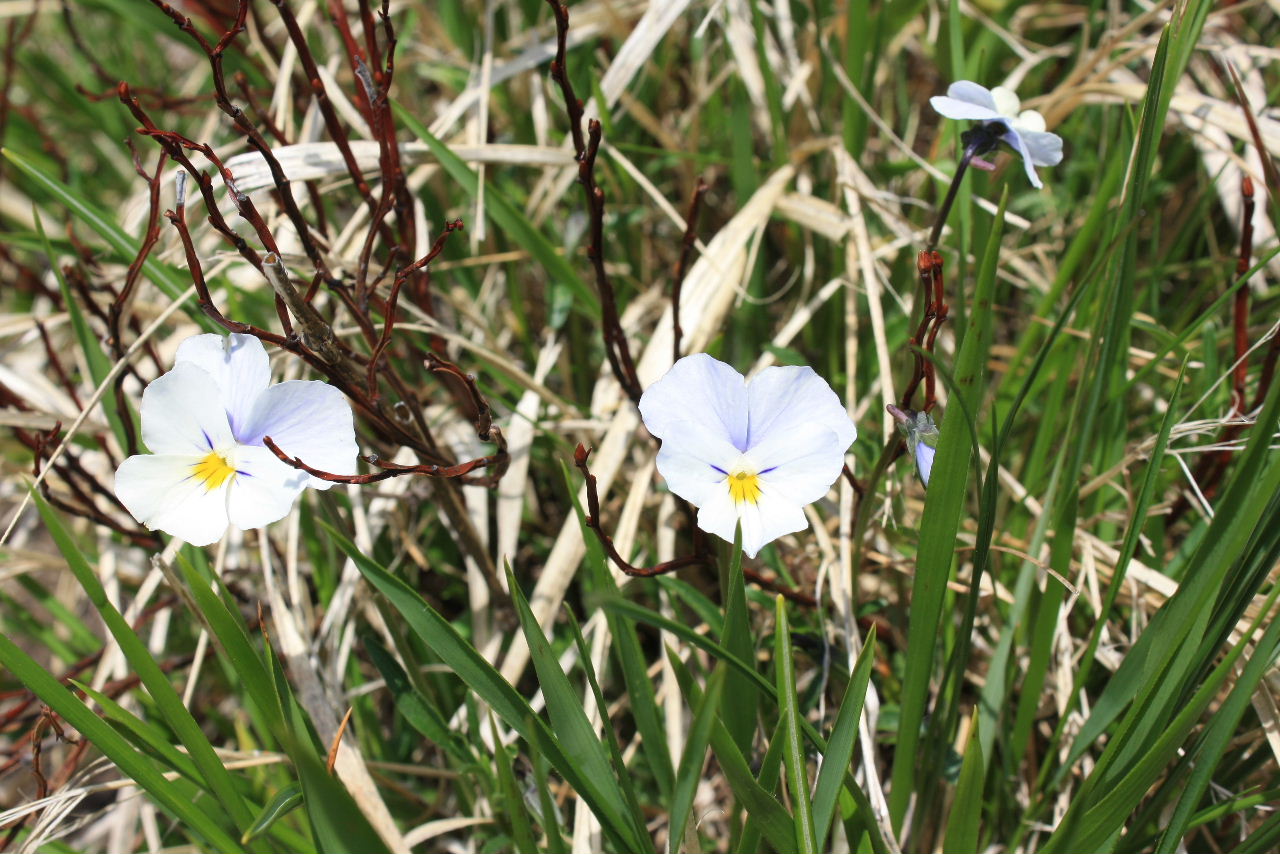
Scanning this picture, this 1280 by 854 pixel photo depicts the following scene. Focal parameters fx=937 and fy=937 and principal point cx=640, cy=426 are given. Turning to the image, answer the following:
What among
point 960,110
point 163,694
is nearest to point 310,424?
point 163,694

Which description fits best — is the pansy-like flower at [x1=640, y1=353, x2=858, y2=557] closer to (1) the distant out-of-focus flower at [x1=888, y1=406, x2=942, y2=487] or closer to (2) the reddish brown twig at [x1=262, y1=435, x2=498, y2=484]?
(1) the distant out-of-focus flower at [x1=888, y1=406, x2=942, y2=487]

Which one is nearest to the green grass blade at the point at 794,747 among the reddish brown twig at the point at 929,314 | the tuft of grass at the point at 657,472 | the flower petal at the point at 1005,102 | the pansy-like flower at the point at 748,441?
the tuft of grass at the point at 657,472

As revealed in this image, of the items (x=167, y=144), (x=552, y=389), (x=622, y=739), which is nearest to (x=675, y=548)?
(x=622, y=739)

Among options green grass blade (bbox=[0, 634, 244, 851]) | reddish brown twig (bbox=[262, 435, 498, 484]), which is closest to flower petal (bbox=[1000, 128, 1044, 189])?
reddish brown twig (bbox=[262, 435, 498, 484])

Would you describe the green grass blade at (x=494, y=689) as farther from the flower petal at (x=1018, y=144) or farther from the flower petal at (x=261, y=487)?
the flower petal at (x=1018, y=144)

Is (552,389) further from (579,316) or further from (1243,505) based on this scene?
(1243,505)
